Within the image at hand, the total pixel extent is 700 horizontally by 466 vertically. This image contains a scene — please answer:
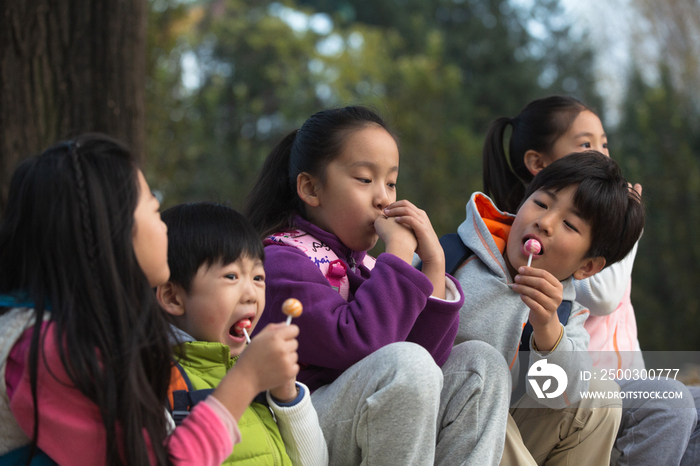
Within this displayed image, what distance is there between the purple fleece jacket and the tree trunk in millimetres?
1694

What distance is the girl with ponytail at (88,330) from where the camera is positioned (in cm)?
129

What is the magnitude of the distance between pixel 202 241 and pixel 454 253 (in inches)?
40.9

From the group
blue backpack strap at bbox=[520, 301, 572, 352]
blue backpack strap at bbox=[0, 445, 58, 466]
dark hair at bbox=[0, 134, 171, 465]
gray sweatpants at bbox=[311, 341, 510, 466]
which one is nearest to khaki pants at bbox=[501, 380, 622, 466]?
blue backpack strap at bbox=[520, 301, 572, 352]

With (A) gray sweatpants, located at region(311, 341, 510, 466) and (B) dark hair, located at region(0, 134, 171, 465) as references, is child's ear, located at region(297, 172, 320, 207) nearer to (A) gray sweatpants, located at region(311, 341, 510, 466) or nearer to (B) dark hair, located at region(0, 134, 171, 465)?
(A) gray sweatpants, located at region(311, 341, 510, 466)

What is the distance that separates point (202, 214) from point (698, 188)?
21.4ft

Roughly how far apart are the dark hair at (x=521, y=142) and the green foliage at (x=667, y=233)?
4.15 meters

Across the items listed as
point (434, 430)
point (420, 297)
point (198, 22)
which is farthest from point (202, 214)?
point (198, 22)

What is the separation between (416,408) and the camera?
1.66 m

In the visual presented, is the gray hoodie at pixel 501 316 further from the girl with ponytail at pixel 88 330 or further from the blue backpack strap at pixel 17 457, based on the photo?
the blue backpack strap at pixel 17 457

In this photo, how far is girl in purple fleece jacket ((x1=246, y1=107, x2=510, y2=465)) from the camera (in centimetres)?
168

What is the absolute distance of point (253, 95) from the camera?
41.9ft

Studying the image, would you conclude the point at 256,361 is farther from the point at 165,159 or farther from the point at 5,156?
the point at 165,159

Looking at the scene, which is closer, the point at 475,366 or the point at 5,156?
the point at 475,366

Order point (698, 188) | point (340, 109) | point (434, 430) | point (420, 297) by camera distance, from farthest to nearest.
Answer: point (698, 188), point (340, 109), point (420, 297), point (434, 430)
